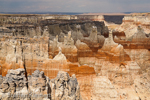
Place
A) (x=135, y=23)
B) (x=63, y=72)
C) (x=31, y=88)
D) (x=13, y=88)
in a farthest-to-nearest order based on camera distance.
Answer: (x=135, y=23)
(x=63, y=72)
(x=31, y=88)
(x=13, y=88)

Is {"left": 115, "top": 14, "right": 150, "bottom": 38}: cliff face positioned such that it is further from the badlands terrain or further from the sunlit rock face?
the sunlit rock face


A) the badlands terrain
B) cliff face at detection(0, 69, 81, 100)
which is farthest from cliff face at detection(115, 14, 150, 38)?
cliff face at detection(0, 69, 81, 100)

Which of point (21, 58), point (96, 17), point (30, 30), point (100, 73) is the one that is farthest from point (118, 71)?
point (96, 17)

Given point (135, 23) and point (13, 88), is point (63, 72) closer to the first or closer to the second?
point (13, 88)

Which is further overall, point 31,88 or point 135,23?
point 135,23

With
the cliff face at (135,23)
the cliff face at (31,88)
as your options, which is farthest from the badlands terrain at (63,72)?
the cliff face at (135,23)

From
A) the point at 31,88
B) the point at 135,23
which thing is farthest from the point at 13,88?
the point at 135,23

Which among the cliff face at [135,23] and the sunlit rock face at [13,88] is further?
the cliff face at [135,23]

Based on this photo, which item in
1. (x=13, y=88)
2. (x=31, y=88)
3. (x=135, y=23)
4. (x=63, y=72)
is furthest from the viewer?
(x=135, y=23)

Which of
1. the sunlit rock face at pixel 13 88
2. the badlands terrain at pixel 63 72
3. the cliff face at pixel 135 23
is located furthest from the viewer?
the cliff face at pixel 135 23

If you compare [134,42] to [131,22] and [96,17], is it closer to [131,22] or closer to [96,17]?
[131,22]

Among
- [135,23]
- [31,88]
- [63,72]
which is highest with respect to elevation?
[135,23]

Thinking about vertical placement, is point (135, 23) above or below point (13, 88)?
above

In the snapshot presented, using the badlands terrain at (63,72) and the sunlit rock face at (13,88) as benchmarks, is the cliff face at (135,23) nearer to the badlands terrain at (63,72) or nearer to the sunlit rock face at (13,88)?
the badlands terrain at (63,72)
